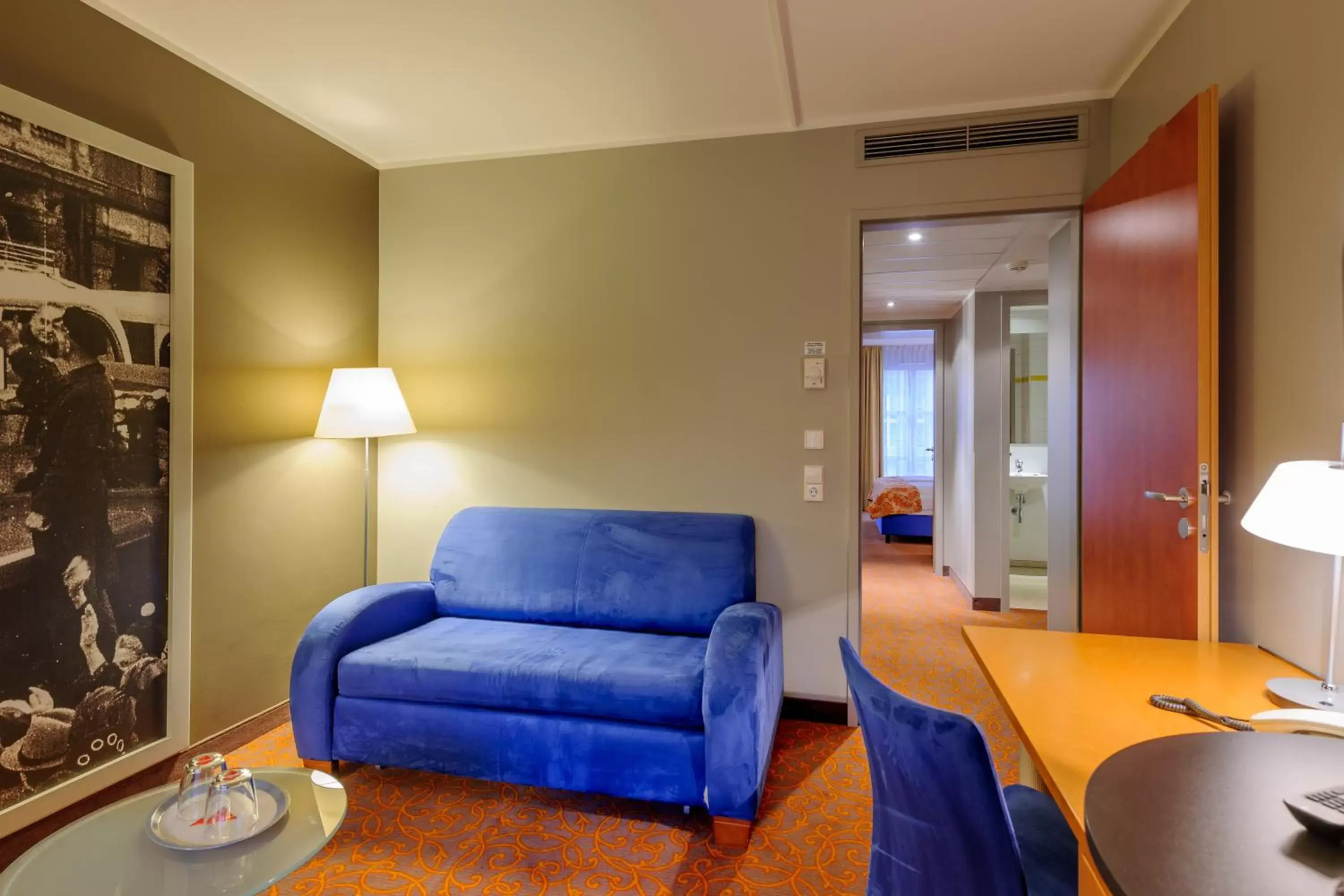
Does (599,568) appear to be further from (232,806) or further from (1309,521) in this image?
(1309,521)

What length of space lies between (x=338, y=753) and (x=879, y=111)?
319cm

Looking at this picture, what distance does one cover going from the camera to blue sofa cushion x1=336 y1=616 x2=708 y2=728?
2051 millimetres

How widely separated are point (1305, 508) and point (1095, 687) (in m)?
0.50

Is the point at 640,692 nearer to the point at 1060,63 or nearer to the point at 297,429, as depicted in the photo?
the point at 297,429

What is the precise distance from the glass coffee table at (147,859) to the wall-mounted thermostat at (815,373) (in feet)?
7.08

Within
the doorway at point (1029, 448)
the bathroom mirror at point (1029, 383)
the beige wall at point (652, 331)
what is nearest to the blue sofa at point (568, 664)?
the beige wall at point (652, 331)

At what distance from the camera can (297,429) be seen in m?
2.80

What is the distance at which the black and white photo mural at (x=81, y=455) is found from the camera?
72.8 inches

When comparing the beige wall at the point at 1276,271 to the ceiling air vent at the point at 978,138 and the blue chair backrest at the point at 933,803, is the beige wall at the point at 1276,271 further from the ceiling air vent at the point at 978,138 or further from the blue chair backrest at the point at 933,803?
the blue chair backrest at the point at 933,803

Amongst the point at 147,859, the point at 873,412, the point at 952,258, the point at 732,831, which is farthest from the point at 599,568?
the point at 873,412

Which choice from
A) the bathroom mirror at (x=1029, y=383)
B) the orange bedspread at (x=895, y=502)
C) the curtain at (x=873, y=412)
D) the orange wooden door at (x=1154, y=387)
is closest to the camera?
the orange wooden door at (x=1154, y=387)

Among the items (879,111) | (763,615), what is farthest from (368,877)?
(879,111)

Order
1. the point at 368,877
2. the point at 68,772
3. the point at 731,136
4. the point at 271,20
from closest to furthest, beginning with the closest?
1. the point at 368,877
2. the point at 68,772
3. the point at 271,20
4. the point at 731,136

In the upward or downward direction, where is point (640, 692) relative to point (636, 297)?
downward
